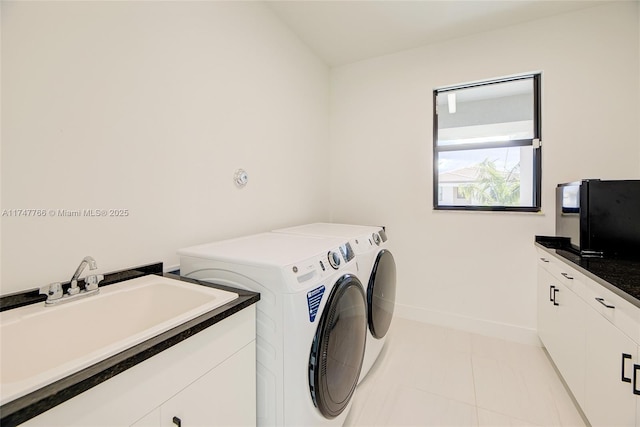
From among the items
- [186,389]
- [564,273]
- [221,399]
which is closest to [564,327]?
[564,273]

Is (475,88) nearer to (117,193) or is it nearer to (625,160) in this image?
(625,160)

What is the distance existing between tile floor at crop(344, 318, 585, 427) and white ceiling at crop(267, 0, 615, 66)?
8.69 ft

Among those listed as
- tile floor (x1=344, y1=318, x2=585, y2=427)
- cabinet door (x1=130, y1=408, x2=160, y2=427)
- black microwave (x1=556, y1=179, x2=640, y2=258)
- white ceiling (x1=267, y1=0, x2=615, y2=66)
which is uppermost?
white ceiling (x1=267, y1=0, x2=615, y2=66)

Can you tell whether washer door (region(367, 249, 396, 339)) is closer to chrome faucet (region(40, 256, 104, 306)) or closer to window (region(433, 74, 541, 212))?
window (region(433, 74, 541, 212))

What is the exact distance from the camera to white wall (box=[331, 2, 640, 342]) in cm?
201

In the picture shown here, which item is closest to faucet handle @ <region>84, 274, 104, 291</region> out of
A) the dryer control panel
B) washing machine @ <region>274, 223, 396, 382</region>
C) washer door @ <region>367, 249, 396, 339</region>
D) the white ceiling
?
the dryer control panel

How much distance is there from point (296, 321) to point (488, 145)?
7.71ft

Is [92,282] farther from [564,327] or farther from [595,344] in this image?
[564,327]

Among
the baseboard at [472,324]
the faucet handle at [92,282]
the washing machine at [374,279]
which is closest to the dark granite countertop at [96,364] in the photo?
the faucet handle at [92,282]

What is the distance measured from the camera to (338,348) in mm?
1234

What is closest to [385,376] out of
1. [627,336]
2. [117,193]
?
[627,336]

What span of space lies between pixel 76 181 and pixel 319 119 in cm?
221

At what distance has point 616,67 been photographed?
1.99 metres

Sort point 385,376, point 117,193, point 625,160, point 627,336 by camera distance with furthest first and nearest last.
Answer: point 625,160
point 385,376
point 117,193
point 627,336
